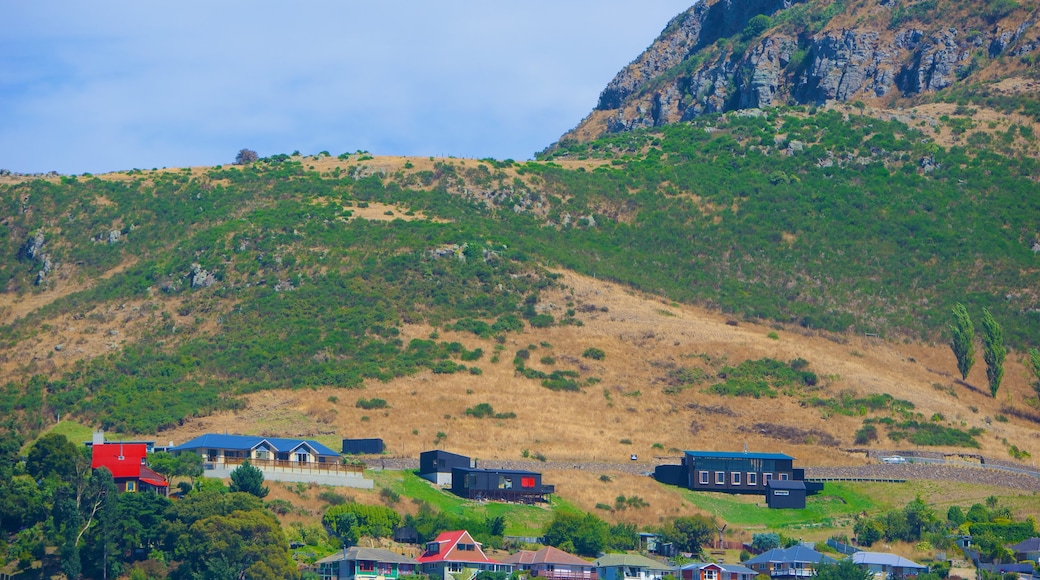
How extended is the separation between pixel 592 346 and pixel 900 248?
39.4 metres

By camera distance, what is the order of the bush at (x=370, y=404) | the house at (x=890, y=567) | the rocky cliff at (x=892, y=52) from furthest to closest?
1. the rocky cliff at (x=892, y=52)
2. the bush at (x=370, y=404)
3. the house at (x=890, y=567)

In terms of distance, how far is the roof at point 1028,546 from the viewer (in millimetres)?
92562

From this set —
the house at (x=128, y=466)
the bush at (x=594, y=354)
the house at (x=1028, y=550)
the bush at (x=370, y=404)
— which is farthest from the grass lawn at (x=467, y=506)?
the bush at (x=594, y=354)

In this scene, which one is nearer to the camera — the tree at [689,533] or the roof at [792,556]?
the roof at [792,556]

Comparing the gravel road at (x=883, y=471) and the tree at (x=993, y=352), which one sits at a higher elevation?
the tree at (x=993, y=352)

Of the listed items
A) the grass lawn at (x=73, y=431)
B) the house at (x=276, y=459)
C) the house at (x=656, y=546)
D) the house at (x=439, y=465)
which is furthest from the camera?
the grass lawn at (x=73, y=431)

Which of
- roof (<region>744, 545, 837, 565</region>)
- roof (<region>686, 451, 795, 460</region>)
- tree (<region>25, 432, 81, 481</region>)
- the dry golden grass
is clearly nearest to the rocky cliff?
the dry golden grass

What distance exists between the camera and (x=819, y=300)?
150375 mm

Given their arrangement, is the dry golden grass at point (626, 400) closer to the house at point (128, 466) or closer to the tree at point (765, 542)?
the tree at point (765, 542)

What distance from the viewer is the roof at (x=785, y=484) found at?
106 m

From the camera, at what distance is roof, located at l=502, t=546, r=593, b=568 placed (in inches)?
3460

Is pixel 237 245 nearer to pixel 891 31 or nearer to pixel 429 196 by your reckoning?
pixel 429 196

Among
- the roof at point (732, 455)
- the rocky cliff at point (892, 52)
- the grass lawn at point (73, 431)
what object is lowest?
the roof at point (732, 455)

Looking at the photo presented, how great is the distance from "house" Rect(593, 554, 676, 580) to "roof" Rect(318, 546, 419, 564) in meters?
9.73
